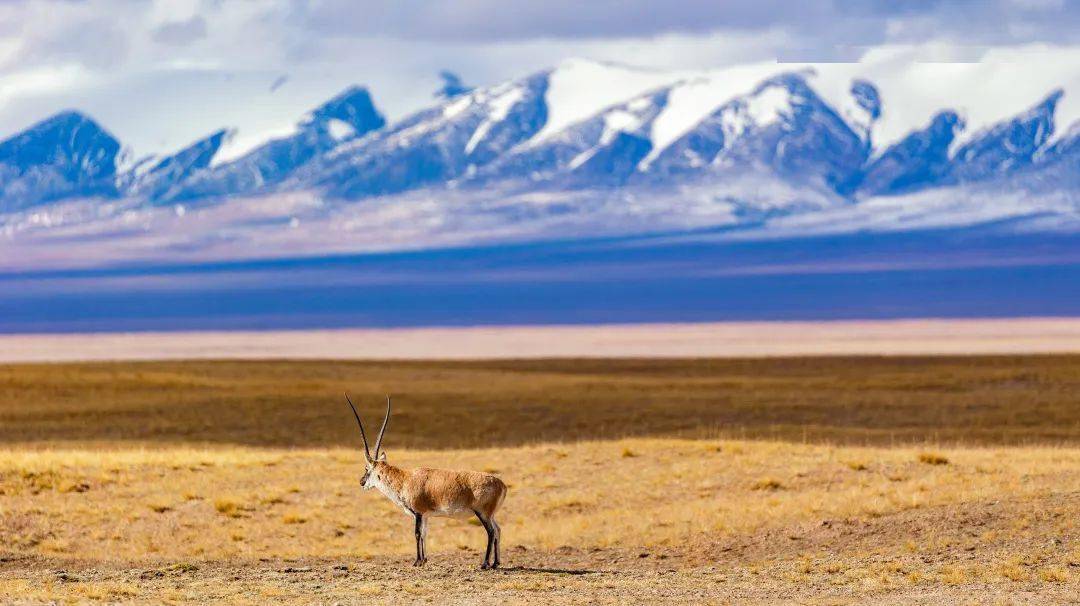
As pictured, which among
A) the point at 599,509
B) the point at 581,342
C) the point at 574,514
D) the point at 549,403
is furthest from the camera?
Answer: the point at 581,342

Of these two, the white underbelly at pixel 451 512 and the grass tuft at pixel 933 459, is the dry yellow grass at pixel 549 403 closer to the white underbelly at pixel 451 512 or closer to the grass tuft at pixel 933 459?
the grass tuft at pixel 933 459

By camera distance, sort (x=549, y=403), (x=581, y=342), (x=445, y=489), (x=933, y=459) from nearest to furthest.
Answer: (x=445, y=489)
(x=933, y=459)
(x=549, y=403)
(x=581, y=342)

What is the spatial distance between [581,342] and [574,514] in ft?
296

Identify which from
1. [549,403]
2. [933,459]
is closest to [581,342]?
[549,403]

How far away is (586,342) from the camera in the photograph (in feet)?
382

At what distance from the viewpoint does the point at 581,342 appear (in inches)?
4582

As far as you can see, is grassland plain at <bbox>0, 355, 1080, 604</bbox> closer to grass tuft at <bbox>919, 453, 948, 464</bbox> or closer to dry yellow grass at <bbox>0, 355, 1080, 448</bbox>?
grass tuft at <bbox>919, 453, 948, 464</bbox>

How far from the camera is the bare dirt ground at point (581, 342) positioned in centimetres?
9369

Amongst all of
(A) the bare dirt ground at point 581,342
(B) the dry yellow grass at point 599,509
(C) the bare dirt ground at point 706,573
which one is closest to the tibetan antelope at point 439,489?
(C) the bare dirt ground at point 706,573

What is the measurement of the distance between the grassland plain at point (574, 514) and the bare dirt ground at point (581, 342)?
39.7m

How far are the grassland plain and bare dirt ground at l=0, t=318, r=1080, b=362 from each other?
39.7m

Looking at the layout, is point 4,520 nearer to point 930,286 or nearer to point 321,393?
point 321,393

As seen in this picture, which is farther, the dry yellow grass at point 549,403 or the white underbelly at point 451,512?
the dry yellow grass at point 549,403

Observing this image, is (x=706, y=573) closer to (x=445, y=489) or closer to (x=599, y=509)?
(x=445, y=489)
